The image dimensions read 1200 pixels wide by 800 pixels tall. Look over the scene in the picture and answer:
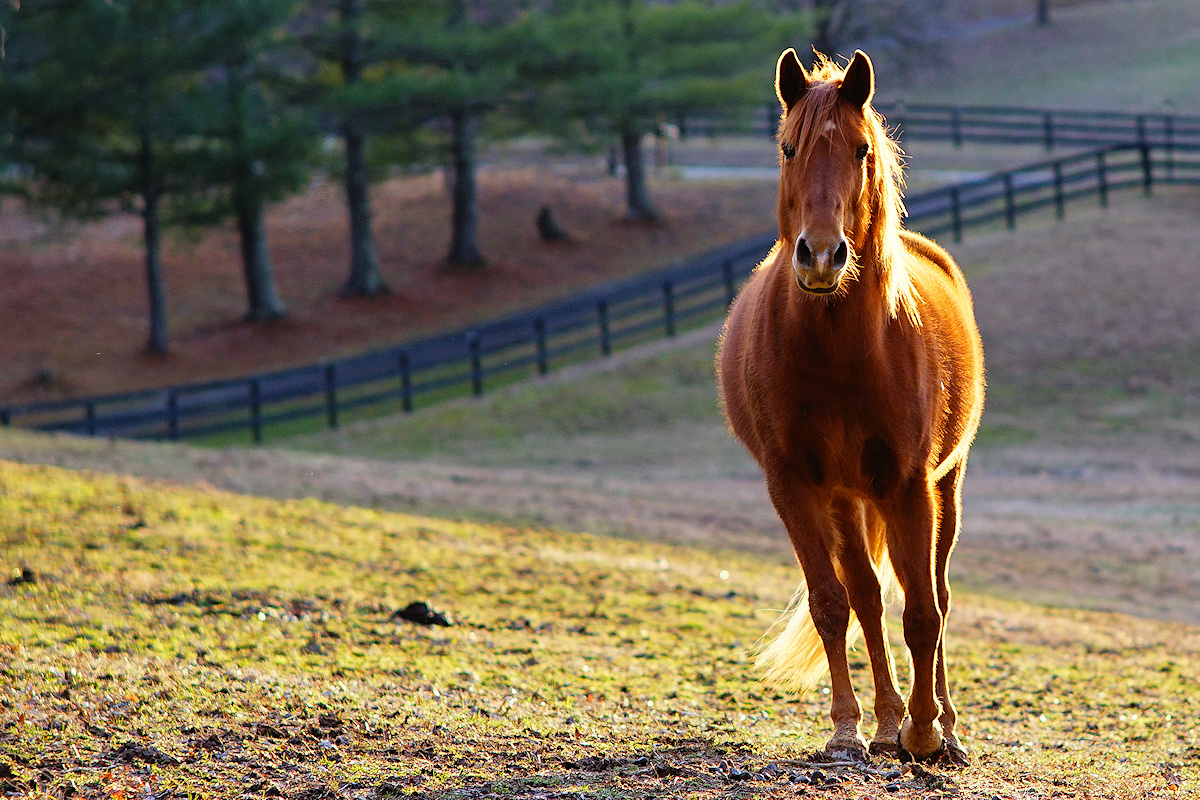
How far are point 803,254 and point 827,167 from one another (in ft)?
1.41

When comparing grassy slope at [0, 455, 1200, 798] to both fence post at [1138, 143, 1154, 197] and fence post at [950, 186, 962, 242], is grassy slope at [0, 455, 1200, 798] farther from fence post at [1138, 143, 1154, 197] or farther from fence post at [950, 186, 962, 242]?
fence post at [1138, 143, 1154, 197]

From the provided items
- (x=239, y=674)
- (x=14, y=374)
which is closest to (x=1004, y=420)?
(x=239, y=674)

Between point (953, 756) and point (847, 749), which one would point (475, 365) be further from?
point (847, 749)

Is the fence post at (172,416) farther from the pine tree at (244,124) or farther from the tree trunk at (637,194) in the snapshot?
the tree trunk at (637,194)

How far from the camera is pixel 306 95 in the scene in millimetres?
28391

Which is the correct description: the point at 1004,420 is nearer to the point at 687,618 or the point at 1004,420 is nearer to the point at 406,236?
the point at 687,618

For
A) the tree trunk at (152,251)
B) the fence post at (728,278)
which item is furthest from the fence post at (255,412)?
the fence post at (728,278)

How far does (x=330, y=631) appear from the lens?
261 inches

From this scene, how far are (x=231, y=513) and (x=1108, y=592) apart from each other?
7.66 metres

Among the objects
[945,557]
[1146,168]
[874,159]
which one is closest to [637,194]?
[1146,168]

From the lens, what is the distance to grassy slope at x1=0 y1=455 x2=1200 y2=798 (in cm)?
449

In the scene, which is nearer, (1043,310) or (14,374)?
(1043,310)

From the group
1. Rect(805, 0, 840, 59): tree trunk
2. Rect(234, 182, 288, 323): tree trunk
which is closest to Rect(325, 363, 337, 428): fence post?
Rect(234, 182, 288, 323): tree trunk

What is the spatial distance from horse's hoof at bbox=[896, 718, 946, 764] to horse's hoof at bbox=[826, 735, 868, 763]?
270 millimetres
